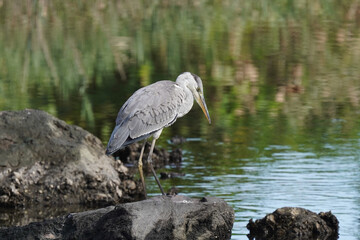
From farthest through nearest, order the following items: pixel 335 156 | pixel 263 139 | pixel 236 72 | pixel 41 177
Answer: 1. pixel 236 72
2. pixel 263 139
3. pixel 335 156
4. pixel 41 177

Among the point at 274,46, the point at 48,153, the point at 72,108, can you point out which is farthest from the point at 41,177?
the point at 274,46

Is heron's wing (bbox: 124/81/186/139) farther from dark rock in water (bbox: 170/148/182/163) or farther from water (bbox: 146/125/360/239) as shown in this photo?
dark rock in water (bbox: 170/148/182/163)

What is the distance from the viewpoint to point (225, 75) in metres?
15.5

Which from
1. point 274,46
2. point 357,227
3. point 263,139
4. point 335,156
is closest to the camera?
point 357,227

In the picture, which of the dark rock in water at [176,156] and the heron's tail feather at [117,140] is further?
the dark rock in water at [176,156]

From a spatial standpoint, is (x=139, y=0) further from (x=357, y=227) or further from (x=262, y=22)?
(x=357, y=227)

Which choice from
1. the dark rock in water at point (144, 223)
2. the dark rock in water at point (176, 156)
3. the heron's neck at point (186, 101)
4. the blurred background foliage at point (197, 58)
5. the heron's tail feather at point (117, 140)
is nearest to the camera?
the dark rock in water at point (144, 223)

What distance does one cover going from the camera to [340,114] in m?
12.5

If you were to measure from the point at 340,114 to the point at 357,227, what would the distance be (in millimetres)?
4804

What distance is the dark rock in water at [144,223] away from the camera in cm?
707

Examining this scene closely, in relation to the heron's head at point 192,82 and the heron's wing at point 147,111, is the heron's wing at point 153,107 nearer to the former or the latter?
the heron's wing at point 147,111

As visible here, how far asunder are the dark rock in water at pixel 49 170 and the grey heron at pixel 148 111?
0.38m

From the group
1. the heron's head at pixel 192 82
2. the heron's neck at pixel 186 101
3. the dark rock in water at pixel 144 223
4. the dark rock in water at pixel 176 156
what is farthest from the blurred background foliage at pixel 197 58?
the dark rock in water at pixel 144 223

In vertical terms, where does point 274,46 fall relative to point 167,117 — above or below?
below
